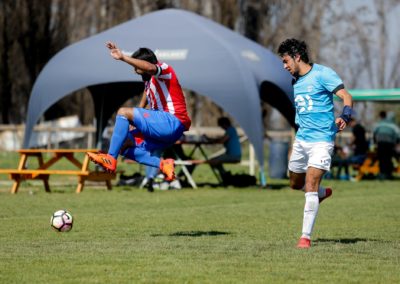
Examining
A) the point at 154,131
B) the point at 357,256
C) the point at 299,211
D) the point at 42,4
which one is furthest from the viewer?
the point at 42,4

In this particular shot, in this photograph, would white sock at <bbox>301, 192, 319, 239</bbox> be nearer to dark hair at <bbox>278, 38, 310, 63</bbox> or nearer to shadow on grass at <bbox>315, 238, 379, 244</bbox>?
shadow on grass at <bbox>315, 238, 379, 244</bbox>

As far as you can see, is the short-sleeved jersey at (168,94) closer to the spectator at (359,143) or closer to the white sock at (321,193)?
the white sock at (321,193)

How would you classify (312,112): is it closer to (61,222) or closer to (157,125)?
(157,125)

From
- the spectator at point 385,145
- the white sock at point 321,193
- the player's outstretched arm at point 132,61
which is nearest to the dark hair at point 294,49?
the white sock at point 321,193

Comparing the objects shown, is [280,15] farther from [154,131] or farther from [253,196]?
[154,131]

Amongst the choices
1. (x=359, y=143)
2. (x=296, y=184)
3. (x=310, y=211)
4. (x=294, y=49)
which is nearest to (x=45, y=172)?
(x=296, y=184)

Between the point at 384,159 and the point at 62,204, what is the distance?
513 inches

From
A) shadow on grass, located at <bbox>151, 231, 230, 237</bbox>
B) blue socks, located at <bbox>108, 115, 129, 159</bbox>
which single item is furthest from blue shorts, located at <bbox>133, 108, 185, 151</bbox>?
shadow on grass, located at <bbox>151, 231, 230, 237</bbox>

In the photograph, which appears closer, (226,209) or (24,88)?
(226,209)

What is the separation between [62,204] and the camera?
1727 cm

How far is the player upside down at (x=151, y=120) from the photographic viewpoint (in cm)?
1181

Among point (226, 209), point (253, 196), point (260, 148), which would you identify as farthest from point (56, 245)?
point (260, 148)

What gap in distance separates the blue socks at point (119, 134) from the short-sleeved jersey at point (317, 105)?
2.11 m

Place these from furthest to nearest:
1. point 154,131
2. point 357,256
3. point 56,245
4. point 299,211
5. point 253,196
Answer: point 253,196 → point 299,211 → point 154,131 → point 56,245 → point 357,256
